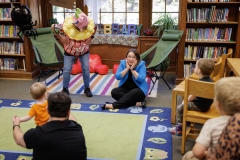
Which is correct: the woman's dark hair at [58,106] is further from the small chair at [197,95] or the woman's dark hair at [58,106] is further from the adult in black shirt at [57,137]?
the small chair at [197,95]

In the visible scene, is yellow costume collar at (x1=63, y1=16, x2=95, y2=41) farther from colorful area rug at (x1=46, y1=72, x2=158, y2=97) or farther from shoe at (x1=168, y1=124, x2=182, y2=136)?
shoe at (x1=168, y1=124, x2=182, y2=136)

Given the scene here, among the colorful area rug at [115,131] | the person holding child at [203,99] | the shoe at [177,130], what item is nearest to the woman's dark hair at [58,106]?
the colorful area rug at [115,131]

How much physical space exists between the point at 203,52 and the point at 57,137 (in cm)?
351

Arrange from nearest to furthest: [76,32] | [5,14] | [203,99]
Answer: [203,99], [76,32], [5,14]

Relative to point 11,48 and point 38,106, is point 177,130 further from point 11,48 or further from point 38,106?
point 11,48

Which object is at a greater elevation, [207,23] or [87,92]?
→ [207,23]

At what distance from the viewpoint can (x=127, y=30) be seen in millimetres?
5594

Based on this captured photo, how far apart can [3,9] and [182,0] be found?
9.67 ft

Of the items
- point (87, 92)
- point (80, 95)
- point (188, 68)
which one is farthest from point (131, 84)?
point (188, 68)

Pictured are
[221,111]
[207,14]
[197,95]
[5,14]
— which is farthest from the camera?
[5,14]

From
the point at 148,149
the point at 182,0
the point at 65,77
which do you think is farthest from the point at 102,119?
the point at 182,0

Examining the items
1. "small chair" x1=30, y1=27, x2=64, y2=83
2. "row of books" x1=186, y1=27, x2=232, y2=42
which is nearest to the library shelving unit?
"row of books" x1=186, y1=27, x2=232, y2=42

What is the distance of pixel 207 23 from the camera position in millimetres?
4480

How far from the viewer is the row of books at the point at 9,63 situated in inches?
206
